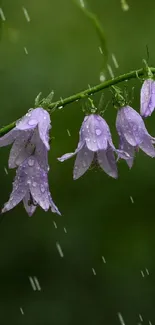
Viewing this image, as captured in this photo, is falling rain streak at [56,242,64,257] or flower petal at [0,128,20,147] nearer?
flower petal at [0,128,20,147]

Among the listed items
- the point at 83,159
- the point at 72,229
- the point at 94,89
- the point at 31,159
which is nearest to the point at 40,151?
the point at 31,159

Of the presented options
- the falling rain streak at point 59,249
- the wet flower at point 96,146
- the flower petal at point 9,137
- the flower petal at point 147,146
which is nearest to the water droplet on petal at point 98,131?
the wet flower at point 96,146

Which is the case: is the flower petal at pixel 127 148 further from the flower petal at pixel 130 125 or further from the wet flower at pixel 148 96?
the wet flower at pixel 148 96

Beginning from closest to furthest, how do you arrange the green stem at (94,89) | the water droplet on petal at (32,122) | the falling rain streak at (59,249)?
the green stem at (94,89)
the water droplet on petal at (32,122)
the falling rain streak at (59,249)

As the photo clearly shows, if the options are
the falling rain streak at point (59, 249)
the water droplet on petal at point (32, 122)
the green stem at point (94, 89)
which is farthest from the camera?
the falling rain streak at point (59, 249)

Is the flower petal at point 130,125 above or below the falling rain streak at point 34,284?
above

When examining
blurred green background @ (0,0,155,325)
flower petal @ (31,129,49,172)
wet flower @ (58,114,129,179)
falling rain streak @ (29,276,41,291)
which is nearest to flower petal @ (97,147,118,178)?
wet flower @ (58,114,129,179)

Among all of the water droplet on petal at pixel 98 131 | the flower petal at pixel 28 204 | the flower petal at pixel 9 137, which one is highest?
the flower petal at pixel 9 137

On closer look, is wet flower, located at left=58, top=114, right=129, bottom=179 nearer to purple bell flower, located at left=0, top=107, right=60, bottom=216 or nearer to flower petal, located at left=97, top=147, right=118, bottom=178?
flower petal, located at left=97, top=147, right=118, bottom=178

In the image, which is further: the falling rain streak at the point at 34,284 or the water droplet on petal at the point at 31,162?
the falling rain streak at the point at 34,284
